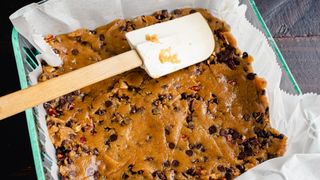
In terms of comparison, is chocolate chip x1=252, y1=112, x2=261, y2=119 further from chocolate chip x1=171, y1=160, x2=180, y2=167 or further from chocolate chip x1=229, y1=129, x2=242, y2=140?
chocolate chip x1=171, y1=160, x2=180, y2=167

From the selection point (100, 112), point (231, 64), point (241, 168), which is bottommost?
point (241, 168)

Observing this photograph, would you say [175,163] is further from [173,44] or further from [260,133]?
[173,44]

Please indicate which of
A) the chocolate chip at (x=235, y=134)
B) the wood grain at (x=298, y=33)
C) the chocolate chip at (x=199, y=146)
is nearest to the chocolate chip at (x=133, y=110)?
the chocolate chip at (x=199, y=146)

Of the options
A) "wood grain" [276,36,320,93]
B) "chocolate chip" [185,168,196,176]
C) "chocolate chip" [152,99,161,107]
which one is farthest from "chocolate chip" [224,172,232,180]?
"wood grain" [276,36,320,93]

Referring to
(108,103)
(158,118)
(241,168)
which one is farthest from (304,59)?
(108,103)

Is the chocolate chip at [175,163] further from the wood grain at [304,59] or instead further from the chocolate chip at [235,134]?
the wood grain at [304,59]

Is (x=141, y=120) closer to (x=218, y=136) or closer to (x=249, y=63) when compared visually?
(x=218, y=136)

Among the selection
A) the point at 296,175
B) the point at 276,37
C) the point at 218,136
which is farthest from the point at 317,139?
the point at 276,37
